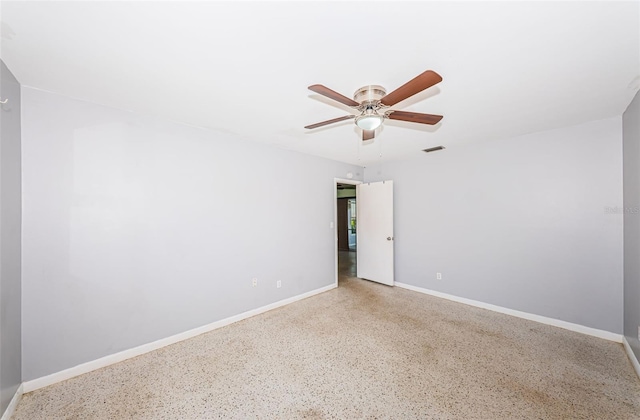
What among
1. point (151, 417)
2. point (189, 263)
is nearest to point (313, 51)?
point (189, 263)

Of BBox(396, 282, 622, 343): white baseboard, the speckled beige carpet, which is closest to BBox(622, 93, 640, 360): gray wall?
BBox(396, 282, 622, 343): white baseboard

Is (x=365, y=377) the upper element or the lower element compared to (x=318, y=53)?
lower

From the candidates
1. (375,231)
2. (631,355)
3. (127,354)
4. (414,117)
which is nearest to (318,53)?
(414,117)

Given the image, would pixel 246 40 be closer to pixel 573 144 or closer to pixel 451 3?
pixel 451 3

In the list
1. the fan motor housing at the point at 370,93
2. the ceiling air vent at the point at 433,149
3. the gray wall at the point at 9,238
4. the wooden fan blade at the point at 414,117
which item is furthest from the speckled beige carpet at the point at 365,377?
the ceiling air vent at the point at 433,149

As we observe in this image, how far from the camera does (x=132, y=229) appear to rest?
7.86 feet

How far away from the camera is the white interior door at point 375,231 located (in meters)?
4.53

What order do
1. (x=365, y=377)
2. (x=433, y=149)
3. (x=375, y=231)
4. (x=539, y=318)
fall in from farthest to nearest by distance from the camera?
(x=375, y=231), (x=433, y=149), (x=539, y=318), (x=365, y=377)

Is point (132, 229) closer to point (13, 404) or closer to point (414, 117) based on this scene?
point (13, 404)

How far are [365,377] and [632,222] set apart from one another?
9.75ft

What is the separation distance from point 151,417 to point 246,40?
2632 millimetres

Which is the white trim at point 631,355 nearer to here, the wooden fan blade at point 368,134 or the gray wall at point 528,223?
the gray wall at point 528,223

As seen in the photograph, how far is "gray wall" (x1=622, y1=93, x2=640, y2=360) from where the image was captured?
217 centimetres

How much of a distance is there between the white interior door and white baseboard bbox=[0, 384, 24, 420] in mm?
4501
